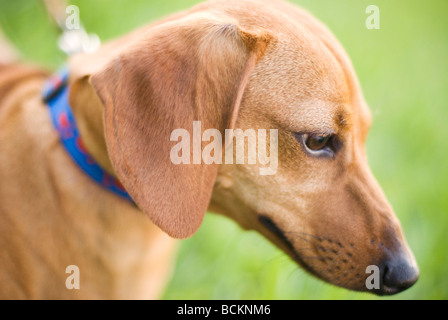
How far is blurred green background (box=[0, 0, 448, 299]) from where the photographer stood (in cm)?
341

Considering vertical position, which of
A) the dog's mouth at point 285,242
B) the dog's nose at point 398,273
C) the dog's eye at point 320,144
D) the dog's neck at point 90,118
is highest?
the dog's neck at point 90,118

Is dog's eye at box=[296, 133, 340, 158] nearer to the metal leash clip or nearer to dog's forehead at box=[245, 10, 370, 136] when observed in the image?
dog's forehead at box=[245, 10, 370, 136]

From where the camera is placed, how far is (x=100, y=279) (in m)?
2.32

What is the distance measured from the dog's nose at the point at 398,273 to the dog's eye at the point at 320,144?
0.51 metres

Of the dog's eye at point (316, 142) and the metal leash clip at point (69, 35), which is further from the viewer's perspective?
the metal leash clip at point (69, 35)

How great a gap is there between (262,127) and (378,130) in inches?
121

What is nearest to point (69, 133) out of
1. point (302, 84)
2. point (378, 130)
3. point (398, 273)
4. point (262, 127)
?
point (262, 127)

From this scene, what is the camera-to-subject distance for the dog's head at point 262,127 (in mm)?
1818

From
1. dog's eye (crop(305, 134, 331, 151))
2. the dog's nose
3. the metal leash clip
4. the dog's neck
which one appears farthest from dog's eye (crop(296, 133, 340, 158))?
the metal leash clip

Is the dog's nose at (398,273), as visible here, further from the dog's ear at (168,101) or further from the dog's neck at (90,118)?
the dog's neck at (90,118)

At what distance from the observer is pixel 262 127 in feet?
6.36

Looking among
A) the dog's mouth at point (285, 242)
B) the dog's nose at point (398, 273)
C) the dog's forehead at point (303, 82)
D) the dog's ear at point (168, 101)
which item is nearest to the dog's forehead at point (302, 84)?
the dog's forehead at point (303, 82)
